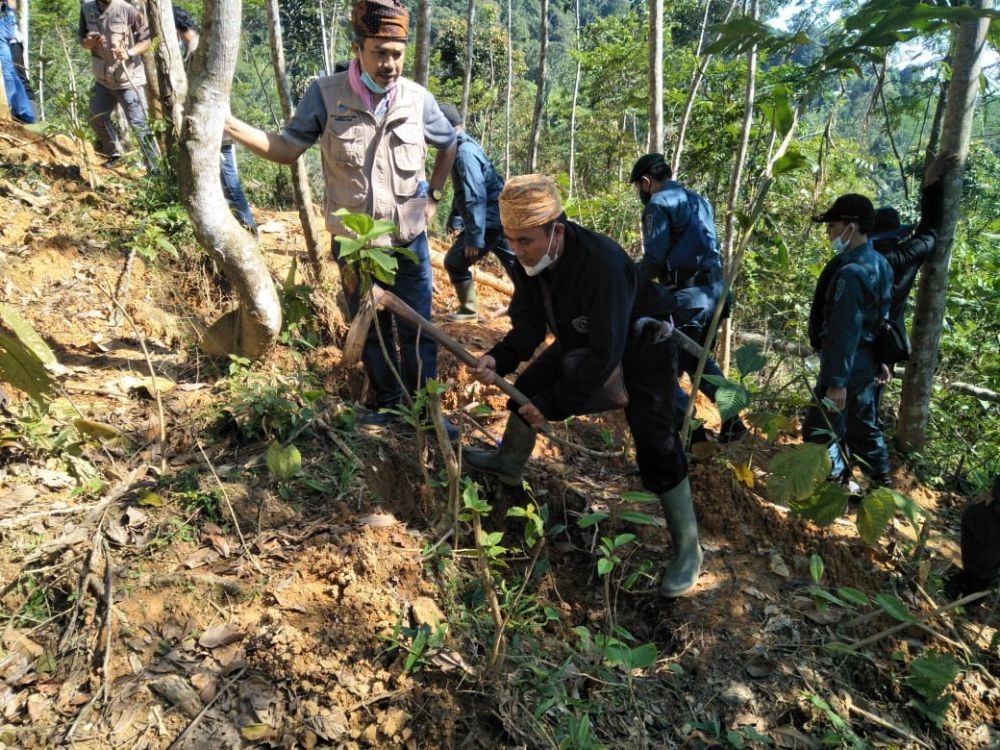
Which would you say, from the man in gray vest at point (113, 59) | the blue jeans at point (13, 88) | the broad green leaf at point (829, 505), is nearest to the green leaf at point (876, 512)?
the broad green leaf at point (829, 505)

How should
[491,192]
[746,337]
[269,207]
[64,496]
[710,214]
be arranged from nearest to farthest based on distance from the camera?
[64,496] → [710,214] → [491,192] → [746,337] → [269,207]

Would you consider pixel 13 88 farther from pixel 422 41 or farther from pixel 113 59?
pixel 422 41

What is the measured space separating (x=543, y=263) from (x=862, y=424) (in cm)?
278

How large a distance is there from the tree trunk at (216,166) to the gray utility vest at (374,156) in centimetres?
43

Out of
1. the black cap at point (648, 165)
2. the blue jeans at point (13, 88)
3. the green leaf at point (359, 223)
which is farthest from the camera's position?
the blue jeans at point (13, 88)

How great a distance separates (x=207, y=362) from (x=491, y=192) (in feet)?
8.19

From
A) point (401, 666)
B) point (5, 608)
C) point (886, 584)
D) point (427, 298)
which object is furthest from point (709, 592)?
point (5, 608)

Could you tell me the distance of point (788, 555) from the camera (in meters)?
3.43

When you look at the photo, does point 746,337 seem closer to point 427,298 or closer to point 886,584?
point 886,584

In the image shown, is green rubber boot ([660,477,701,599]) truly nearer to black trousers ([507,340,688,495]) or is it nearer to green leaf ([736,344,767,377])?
black trousers ([507,340,688,495])

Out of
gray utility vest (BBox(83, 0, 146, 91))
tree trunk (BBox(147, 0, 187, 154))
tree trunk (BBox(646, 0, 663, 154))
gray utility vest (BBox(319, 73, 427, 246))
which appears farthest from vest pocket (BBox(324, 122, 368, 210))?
gray utility vest (BBox(83, 0, 146, 91))

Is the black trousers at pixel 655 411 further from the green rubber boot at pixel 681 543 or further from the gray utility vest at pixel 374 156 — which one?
the gray utility vest at pixel 374 156

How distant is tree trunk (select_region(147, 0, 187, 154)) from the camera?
3910mm

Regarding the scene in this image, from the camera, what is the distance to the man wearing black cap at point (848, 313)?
3.55m
